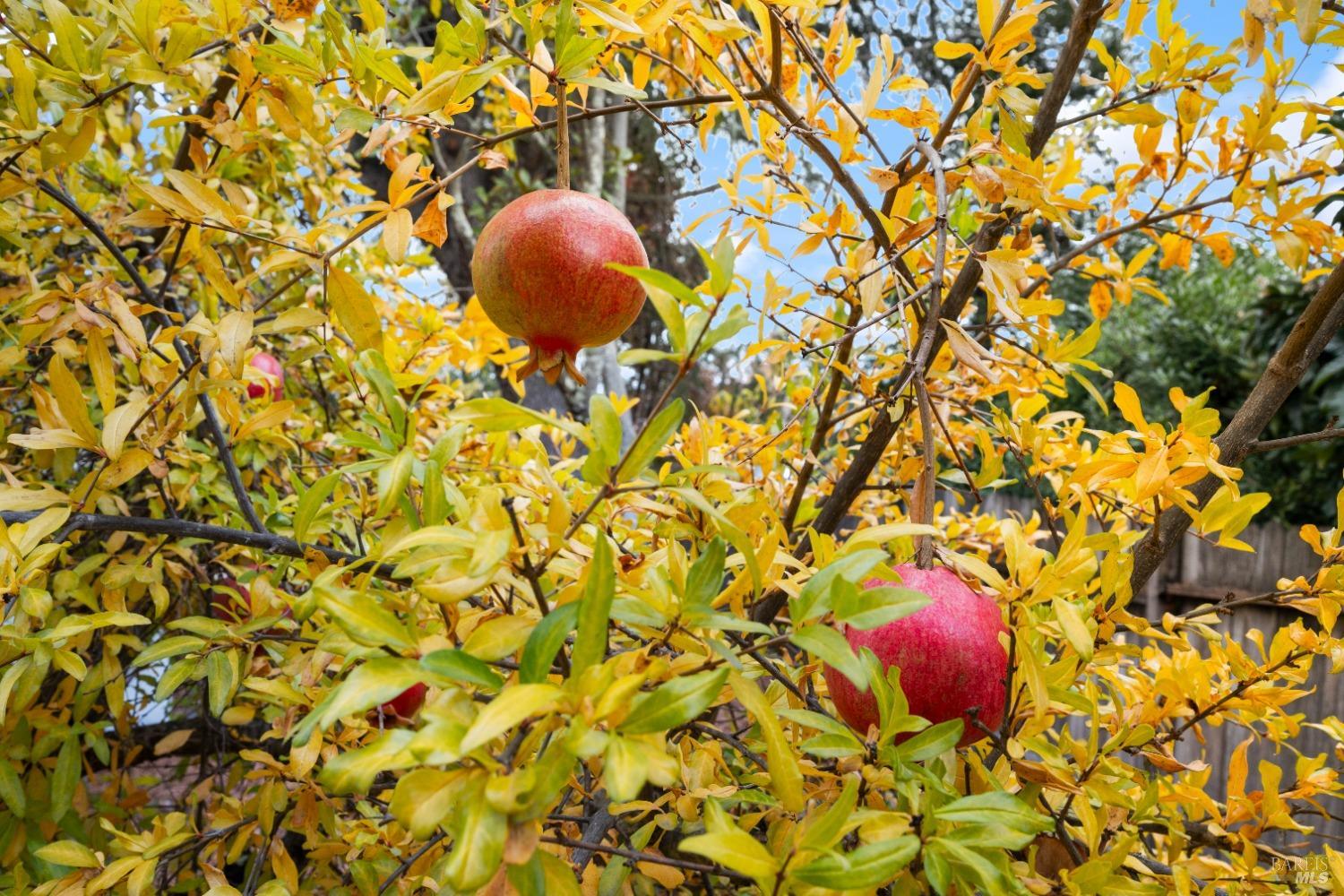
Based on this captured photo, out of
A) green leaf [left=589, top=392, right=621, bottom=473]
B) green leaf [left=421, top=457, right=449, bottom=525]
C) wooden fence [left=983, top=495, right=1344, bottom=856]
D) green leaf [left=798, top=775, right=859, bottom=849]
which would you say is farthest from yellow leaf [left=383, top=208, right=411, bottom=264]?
wooden fence [left=983, top=495, right=1344, bottom=856]

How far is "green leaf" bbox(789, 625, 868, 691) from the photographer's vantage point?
0.49 metres

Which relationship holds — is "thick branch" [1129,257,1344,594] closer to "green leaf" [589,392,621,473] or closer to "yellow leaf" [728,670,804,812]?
"yellow leaf" [728,670,804,812]

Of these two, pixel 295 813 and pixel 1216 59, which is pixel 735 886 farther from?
pixel 1216 59

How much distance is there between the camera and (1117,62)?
117 centimetres

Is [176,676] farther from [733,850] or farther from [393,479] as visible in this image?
[733,850]

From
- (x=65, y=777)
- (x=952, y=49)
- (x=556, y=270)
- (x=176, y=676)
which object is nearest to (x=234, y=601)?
(x=65, y=777)

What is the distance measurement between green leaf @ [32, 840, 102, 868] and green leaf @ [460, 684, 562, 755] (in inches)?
30.0

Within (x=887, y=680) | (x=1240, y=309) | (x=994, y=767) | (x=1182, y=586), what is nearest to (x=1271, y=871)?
(x=994, y=767)

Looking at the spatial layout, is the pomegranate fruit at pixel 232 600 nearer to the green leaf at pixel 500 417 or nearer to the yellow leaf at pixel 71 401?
the yellow leaf at pixel 71 401

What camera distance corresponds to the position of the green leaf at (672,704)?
0.47 meters

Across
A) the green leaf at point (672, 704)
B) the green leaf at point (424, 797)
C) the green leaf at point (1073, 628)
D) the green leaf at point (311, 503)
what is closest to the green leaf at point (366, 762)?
the green leaf at point (424, 797)

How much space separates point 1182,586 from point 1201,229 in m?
2.86

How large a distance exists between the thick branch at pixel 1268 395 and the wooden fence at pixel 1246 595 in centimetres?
257

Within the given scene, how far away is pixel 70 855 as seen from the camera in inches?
35.8
